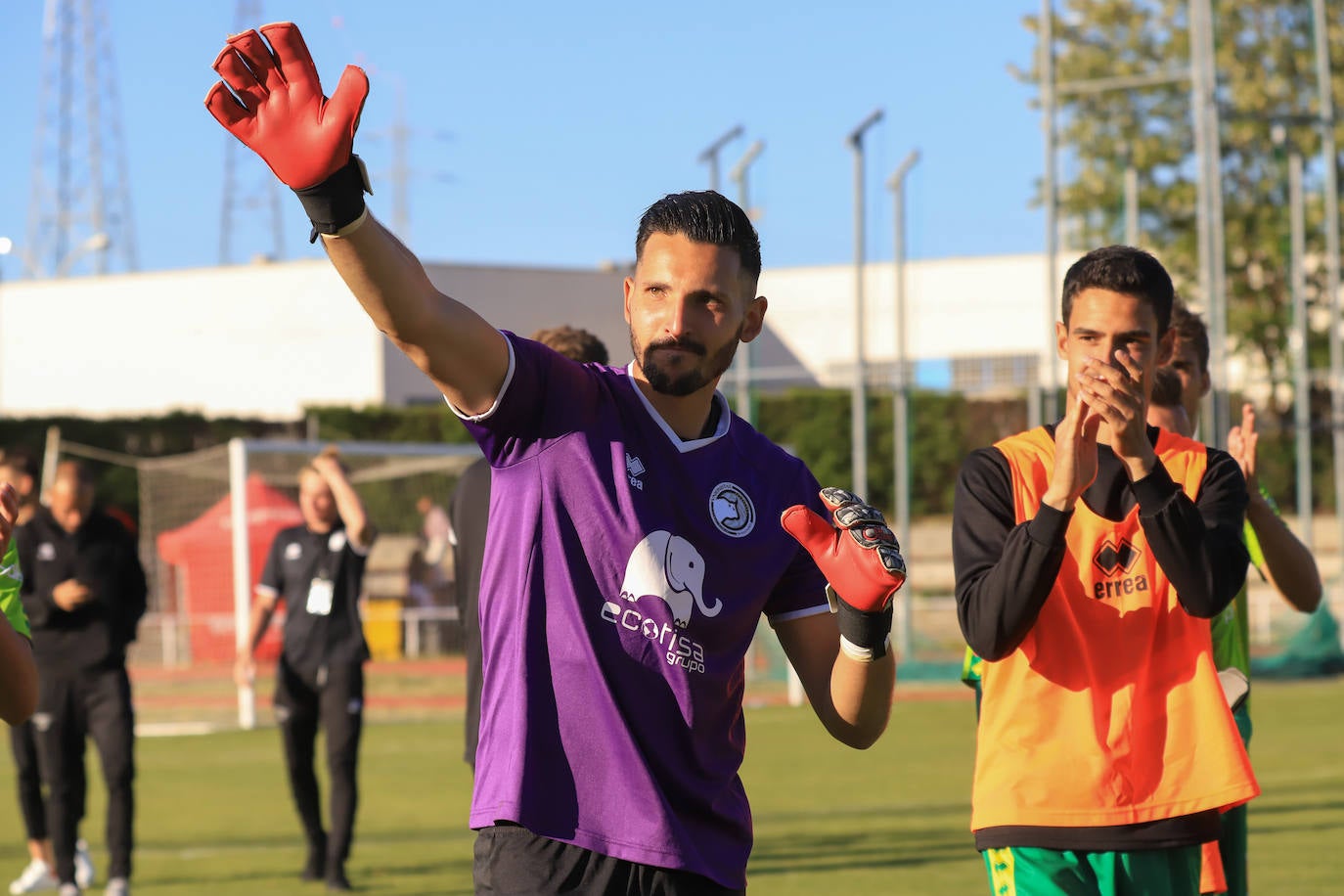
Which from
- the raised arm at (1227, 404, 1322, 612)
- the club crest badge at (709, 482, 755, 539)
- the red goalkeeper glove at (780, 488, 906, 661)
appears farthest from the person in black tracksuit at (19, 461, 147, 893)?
the red goalkeeper glove at (780, 488, 906, 661)

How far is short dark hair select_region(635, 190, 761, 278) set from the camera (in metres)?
3.39

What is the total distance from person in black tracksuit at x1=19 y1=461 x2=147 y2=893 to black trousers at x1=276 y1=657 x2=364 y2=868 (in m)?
0.89

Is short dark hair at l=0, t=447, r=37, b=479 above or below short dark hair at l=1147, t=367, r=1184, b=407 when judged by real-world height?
Answer: below

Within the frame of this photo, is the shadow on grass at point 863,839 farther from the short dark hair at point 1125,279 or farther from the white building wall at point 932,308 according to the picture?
the white building wall at point 932,308

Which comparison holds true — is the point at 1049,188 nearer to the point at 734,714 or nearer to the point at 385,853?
the point at 385,853

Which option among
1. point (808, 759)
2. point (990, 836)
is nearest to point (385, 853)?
point (808, 759)

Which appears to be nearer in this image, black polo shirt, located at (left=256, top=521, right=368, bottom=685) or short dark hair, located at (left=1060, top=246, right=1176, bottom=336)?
short dark hair, located at (left=1060, top=246, right=1176, bottom=336)

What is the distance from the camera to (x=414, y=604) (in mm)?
21906

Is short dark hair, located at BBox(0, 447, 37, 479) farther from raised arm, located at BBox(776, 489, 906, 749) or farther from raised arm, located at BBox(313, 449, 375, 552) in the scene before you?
raised arm, located at BBox(776, 489, 906, 749)

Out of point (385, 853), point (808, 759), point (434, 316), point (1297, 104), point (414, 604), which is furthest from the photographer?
point (1297, 104)

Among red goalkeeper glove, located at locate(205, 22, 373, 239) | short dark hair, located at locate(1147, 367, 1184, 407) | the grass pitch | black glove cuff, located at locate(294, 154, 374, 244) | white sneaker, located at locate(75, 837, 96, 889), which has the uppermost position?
red goalkeeper glove, located at locate(205, 22, 373, 239)

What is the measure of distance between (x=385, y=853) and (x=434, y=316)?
8.02 metres

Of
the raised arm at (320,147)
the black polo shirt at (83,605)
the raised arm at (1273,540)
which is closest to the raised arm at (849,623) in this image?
the raised arm at (320,147)

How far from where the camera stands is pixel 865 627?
11.2 feet
